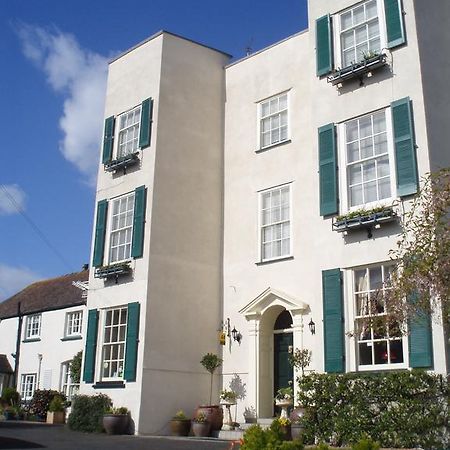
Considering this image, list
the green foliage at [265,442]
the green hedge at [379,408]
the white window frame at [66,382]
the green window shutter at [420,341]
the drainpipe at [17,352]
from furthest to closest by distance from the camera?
1. the drainpipe at [17,352]
2. the white window frame at [66,382]
3. the green window shutter at [420,341]
4. the green hedge at [379,408]
5. the green foliage at [265,442]

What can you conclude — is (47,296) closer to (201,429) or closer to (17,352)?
(17,352)

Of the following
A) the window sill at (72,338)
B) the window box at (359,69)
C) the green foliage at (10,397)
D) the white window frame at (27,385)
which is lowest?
the green foliage at (10,397)

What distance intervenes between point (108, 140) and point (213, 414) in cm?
913

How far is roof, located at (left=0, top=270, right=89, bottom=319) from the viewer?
93.5 feet

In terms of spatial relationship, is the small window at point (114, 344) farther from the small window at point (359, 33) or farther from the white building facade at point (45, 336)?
the small window at point (359, 33)

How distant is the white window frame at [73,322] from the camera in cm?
2711

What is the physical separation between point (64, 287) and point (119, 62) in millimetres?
12986

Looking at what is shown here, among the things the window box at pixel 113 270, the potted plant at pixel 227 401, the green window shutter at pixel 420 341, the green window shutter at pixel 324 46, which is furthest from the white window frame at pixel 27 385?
the green window shutter at pixel 420 341

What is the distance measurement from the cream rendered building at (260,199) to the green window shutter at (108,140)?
59 mm

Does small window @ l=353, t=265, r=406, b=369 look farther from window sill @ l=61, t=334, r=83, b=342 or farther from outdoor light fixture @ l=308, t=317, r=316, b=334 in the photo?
window sill @ l=61, t=334, r=83, b=342

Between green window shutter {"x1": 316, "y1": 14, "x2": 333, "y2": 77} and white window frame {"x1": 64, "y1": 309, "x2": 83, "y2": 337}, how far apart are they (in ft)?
51.6

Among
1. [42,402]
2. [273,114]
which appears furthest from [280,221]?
[42,402]

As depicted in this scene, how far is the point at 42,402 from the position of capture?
24.2 meters

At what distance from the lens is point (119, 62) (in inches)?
851
